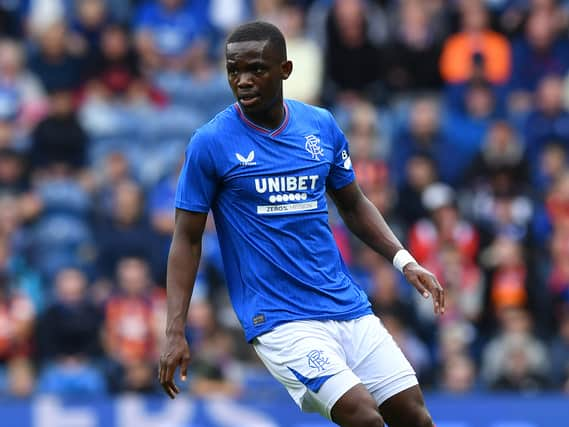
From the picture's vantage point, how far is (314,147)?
20.8ft

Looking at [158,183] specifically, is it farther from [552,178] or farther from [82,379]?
[552,178]

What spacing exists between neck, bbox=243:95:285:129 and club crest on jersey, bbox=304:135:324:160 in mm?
174

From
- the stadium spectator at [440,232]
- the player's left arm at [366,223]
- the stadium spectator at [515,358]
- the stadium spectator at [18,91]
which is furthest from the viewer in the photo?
the stadium spectator at [18,91]

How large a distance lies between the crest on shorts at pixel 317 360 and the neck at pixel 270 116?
114 cm

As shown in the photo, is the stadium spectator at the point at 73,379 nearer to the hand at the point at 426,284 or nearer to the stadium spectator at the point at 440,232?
the stadium spectator at the point at 440,232

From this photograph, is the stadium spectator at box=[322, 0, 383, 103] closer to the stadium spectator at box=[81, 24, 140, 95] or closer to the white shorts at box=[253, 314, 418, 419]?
the stadium spectator at box=[81, 24, 140, 95]

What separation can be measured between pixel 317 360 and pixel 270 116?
4.02 ft

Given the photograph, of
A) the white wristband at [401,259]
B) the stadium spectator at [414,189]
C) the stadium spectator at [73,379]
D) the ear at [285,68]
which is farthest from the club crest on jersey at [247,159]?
the stadium spectator at [414,189]

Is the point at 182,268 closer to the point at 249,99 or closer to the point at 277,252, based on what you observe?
the point at 277,252

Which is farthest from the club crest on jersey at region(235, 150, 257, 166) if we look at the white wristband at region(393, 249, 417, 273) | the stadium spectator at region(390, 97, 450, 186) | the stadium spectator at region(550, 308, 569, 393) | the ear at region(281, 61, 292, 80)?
the stadium spectator at region(390, 97, 450, 186)

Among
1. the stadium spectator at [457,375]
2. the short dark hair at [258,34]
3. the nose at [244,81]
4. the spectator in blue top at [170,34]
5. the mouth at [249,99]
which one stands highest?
the short dark hair at [258,34]

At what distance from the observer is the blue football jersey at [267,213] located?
612 cm

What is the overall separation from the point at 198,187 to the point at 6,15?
9376 millimetres

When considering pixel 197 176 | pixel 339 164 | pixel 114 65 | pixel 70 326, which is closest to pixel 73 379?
pixel 70 326
